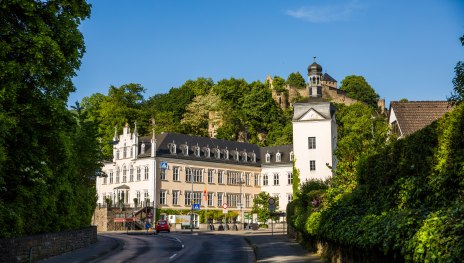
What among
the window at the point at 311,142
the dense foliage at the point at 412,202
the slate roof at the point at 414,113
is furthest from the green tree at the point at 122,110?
the dense foliage at the point at 412,202

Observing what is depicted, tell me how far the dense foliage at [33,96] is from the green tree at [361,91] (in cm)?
14568

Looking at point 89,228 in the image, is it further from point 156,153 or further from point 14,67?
point 156,153

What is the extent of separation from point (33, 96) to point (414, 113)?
29755 mm

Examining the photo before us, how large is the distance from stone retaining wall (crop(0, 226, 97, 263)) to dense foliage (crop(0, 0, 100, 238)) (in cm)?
53

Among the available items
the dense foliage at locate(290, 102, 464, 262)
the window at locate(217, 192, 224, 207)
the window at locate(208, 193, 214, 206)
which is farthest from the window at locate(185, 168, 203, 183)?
the dense foliage at locate(290, 102, 464, 262)

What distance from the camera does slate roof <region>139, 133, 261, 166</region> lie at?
87.9m

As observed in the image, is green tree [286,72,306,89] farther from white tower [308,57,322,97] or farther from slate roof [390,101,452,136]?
slate roof [390,101,452,136]

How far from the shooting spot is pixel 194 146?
92375 millimetres

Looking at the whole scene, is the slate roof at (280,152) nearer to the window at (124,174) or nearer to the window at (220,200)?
the window at (220,200)

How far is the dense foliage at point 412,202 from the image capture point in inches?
345

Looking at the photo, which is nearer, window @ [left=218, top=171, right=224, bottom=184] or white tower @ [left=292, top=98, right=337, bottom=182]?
white tower @ [left=292, top=98, right=337, bottom=182]

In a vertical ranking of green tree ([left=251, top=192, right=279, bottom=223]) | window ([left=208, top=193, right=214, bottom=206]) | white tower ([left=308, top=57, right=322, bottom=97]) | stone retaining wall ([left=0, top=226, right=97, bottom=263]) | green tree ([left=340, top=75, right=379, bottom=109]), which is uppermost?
green tree ([left=340, top=75, right=379, bottom=109])

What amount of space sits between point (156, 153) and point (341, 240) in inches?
2816

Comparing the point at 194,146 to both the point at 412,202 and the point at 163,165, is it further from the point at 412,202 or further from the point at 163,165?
the point at 412,202
